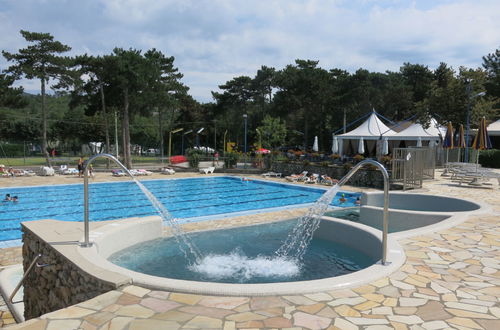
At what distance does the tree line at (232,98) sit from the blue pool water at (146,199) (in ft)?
27.2

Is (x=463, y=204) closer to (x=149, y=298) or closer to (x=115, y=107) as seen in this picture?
(x=149, y=298)

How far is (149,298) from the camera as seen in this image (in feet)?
12.1

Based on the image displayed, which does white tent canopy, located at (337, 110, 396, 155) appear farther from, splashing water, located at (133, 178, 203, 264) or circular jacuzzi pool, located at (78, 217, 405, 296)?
splashing water, located at (133, 178, 203, 264)

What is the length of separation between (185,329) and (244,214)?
8.29 m

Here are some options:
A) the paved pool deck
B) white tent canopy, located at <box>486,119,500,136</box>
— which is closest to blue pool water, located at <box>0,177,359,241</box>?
the paved pool deck

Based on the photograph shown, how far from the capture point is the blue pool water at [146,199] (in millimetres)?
12336

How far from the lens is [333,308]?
345 centimetres

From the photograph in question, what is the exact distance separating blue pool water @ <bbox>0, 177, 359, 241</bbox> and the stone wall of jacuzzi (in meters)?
4.29

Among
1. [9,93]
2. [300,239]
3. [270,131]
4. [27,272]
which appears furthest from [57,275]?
[270,131]

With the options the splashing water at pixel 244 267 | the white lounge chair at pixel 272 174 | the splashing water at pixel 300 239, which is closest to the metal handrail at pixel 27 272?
the splashing water at pixel 244 267

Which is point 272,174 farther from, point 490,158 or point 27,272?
point 27,272

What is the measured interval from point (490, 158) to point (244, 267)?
22634 mm

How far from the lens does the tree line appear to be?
23859 millimetres

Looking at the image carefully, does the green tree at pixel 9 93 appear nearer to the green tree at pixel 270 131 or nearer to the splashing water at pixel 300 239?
the green tree at pixel 270 131
